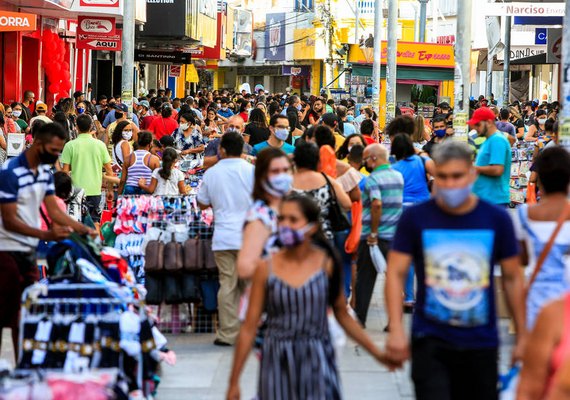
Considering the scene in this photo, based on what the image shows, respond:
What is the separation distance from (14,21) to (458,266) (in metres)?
18.2

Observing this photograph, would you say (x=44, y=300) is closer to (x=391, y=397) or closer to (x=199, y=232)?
(x=391, y=397)

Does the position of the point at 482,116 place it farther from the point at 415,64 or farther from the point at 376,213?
the point at 415,64

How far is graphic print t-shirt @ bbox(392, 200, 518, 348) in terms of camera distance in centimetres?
634

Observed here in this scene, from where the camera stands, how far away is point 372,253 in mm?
11828

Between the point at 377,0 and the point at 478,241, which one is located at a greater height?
the point at 377,0

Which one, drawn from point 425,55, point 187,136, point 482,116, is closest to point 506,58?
point 425,55

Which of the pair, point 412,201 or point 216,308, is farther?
point 412,201

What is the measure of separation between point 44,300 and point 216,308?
12.8 feet

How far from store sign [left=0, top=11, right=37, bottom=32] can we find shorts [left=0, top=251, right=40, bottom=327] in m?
14.3

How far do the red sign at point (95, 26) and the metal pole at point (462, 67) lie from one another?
46.4ft

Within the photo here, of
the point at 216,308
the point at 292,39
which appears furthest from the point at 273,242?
the point at 292,39

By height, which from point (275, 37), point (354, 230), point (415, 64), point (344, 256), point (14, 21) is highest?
point (275, 37)

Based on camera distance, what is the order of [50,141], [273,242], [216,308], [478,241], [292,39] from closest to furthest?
[478,241] < [273,242] < [50,141] < [216,308] < [292,39]

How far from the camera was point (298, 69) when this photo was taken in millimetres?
94125
